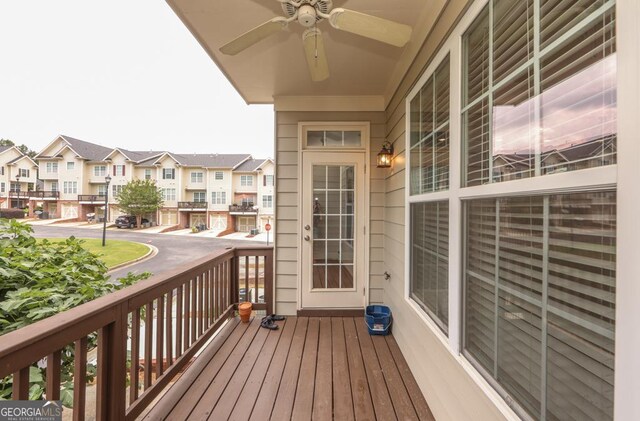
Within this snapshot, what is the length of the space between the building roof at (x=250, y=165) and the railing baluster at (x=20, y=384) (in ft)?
67.5

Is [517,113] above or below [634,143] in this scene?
above

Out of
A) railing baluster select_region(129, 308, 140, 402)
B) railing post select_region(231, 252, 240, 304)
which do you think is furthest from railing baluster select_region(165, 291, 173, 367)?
railing post select_region(231, 252, 240, 304)

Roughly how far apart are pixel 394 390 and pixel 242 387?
1.11 meters

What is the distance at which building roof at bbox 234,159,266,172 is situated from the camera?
21.2 metres

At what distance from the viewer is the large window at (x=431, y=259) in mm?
1661

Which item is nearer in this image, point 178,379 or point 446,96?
point 446,96

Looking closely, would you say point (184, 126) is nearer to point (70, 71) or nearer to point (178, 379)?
point (70, 71)

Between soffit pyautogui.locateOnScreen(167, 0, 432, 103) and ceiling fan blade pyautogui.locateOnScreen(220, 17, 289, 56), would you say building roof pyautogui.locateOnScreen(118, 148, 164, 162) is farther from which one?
ceiling fan blade pyautogui.locateOnScreen(220, 17, 289, 56)

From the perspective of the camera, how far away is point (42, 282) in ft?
6.27

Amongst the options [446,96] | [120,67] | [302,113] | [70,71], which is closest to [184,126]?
[120,67]

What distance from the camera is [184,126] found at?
28453 mm

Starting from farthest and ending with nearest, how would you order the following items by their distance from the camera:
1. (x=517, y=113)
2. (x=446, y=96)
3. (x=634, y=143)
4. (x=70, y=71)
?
(x=70, y=71) < (x=446, y=96) < (x=517, y=113) < (x=634, y=143)

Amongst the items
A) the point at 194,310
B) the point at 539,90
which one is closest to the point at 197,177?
the point at 194,310

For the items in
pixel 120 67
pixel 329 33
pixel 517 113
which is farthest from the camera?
pixel 120 67
